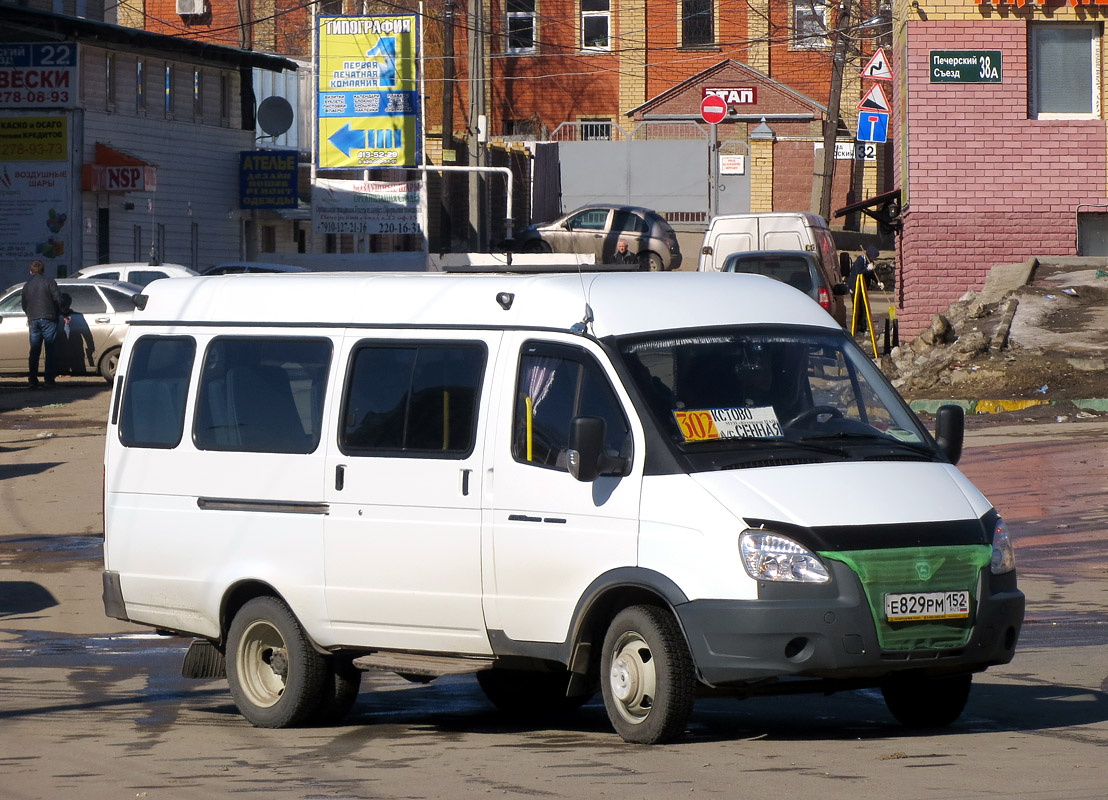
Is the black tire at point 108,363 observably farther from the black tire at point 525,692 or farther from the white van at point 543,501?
the black tire at point 525,692

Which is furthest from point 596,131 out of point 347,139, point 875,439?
point 875,439

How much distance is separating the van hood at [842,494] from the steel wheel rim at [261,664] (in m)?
2.56

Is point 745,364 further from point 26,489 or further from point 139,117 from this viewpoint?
point 139,117

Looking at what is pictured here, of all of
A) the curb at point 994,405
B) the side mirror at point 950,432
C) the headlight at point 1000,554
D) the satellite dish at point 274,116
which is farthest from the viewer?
the satellite dish at point 274,116

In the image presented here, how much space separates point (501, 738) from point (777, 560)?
5.89 feet

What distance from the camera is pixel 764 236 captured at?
92.6ft

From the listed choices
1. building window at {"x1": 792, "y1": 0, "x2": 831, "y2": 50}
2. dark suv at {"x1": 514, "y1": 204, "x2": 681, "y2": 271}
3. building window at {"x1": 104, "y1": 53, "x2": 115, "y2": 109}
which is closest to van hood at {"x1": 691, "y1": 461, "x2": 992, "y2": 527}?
building window at {"x1": 104, "y1": 53, "x2": 115, "y2": 109}

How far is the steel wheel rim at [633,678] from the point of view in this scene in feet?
23.0

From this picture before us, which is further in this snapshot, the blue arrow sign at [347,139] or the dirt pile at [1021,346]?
the blue arrow sign at [347,139]

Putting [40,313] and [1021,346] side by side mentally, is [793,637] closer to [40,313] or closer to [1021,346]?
[1021,346]

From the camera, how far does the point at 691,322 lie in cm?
750

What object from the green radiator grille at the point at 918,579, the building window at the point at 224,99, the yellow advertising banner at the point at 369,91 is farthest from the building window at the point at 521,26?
the green radiator grille at the point at 918,579

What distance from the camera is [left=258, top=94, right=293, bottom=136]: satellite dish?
A: 1597 inches

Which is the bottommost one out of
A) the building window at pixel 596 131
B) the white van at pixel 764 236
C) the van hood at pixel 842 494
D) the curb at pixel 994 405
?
the curb at pixel 994 405
